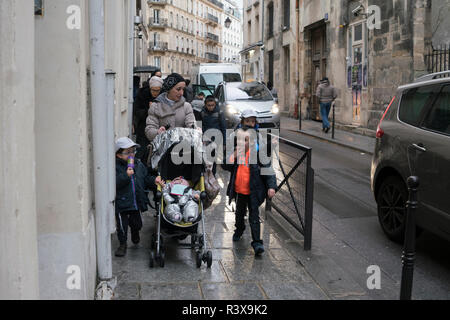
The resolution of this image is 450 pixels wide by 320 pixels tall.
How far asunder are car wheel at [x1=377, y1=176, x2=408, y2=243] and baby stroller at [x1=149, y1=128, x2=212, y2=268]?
2.21 m

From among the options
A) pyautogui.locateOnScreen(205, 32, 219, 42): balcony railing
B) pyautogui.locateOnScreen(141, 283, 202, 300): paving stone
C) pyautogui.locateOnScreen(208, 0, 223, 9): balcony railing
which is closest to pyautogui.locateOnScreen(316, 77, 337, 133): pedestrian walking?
pyautogui.locateOnScreen(141, 283, 202, 300): paving stone

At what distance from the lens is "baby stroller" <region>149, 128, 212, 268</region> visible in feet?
18.7

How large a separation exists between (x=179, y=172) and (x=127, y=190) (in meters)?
0.59

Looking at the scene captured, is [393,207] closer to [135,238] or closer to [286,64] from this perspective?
[135,238]

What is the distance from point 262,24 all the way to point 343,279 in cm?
3173

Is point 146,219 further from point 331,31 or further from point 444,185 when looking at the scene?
point 331,31

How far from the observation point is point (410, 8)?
1527cm

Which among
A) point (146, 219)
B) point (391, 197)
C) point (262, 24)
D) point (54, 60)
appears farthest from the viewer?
point (262, 24)

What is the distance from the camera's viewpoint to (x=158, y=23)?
77.0 meters

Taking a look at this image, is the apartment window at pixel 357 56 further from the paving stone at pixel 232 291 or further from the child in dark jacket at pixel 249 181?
the paving stone at pixel 232 291

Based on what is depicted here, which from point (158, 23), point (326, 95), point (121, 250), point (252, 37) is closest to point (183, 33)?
point (158, 23)

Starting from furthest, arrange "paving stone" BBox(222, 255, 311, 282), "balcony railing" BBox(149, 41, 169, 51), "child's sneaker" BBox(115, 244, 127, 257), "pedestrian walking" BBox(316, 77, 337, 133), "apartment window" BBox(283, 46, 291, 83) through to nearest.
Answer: "balcony railing" BBox(149, 41, 169, 51) → "apartment window" BBox(283, 46, 291, 83) → "pedestrian walking" BBox(316, 77, 337, 133) → "child's sneaker" BBox(115, 244, 127, 257) → "paving stone" BBox(222, 255, 311, 282)

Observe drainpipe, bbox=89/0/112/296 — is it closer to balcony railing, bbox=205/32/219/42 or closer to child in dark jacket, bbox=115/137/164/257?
child in dark jacket, bbox=115/137/164/257

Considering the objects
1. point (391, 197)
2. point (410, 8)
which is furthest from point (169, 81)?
point (410, 8)
